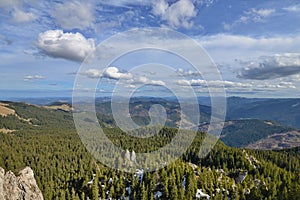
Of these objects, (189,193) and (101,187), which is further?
(101,187)

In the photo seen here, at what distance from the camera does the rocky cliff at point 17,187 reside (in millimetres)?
83706

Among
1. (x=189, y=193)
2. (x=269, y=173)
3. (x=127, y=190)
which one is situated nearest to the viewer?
(x=189, y=193)

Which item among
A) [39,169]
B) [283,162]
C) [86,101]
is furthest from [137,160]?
[86,101]

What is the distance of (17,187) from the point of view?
284ft

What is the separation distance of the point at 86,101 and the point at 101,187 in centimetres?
7382

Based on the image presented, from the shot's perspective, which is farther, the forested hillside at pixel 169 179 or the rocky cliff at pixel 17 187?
the forested hillside at pixel 169 179

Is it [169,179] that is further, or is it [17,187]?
[169,179]

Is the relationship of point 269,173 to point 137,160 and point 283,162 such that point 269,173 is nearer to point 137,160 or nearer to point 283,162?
point 283,162

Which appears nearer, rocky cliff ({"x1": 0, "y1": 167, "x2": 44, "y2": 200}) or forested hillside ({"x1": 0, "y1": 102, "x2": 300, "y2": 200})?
rocky cliff ({"x1": 0, "y1": 167, "x2": 44, "y2": 200})

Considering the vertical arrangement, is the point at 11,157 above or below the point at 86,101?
below

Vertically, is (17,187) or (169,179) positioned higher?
(169,179)

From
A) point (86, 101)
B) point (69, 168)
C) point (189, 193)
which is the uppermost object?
point (86, 101)

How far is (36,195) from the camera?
8994 cm

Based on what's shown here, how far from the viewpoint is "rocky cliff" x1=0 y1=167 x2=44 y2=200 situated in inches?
3296
